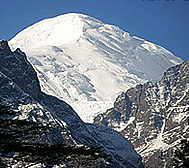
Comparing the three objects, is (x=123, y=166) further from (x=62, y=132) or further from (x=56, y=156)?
(x=56, y=156)

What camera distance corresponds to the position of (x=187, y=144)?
32688 mm

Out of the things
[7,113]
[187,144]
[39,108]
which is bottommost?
[7,113]

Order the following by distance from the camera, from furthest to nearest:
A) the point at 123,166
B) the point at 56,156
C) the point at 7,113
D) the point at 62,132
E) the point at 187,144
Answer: the point at 123,166 → the point at 62,132 → the point at 187,144 → the point at 7,113 → the point at 56,156

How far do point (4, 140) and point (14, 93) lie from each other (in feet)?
565

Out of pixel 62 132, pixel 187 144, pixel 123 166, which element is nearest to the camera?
pixel 187 144

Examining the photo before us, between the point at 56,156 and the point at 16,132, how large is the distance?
4.30ft

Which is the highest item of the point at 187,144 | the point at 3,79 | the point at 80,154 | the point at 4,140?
the point at 3,79

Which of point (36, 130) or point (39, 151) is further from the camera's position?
point (36, 130)

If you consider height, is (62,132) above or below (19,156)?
above

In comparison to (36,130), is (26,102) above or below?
above

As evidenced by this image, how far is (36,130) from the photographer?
16.3 metres

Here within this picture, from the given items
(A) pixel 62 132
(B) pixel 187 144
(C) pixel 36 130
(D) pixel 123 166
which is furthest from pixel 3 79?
(C) pixel 36 130

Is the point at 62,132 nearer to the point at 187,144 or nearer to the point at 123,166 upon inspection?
the point at 123,166

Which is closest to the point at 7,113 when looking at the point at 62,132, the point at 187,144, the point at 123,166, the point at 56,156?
the point at 56,156
